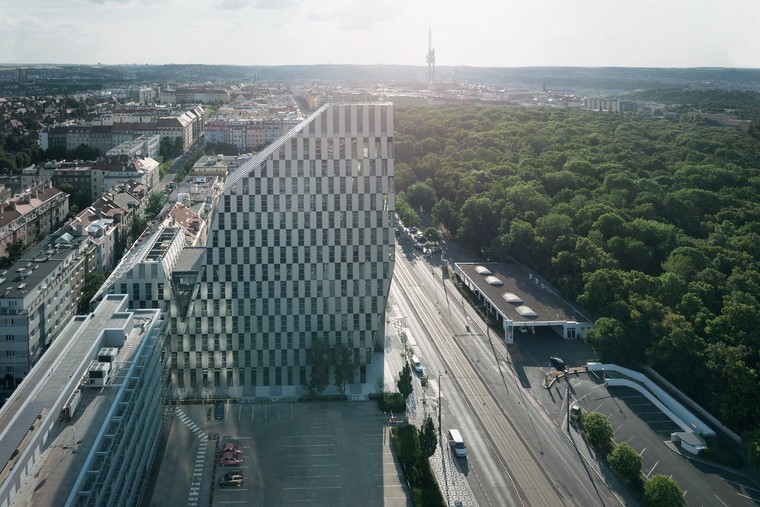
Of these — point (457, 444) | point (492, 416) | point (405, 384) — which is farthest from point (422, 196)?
point (457, 444)

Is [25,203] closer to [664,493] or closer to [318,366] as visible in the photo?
[318,366]

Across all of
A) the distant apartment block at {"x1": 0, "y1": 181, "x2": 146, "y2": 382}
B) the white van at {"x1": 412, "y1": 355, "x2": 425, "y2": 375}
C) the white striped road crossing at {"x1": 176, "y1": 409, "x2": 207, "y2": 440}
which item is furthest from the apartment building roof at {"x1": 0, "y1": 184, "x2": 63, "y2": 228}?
the white van at {"x1": 412, "y1": 355, "x2": 425, "y2": 375}

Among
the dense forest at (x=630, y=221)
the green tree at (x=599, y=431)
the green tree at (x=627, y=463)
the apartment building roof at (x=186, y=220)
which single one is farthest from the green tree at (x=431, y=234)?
the green tree at (x=627, y=463)

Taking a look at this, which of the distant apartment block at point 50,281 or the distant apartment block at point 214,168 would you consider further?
the distant apartment block at point 214,168

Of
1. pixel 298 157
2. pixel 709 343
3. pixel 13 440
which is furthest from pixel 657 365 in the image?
pixel 13 440

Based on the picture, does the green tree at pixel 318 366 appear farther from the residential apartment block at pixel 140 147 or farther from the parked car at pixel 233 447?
the residential apartment block at pixel 140 147

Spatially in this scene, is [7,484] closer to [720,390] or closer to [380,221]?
[380,221]

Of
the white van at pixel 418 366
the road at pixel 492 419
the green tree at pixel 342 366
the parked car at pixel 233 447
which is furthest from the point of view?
the white van at pixel 418 366

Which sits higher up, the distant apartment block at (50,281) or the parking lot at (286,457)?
the distant apartment block at (50,281)
